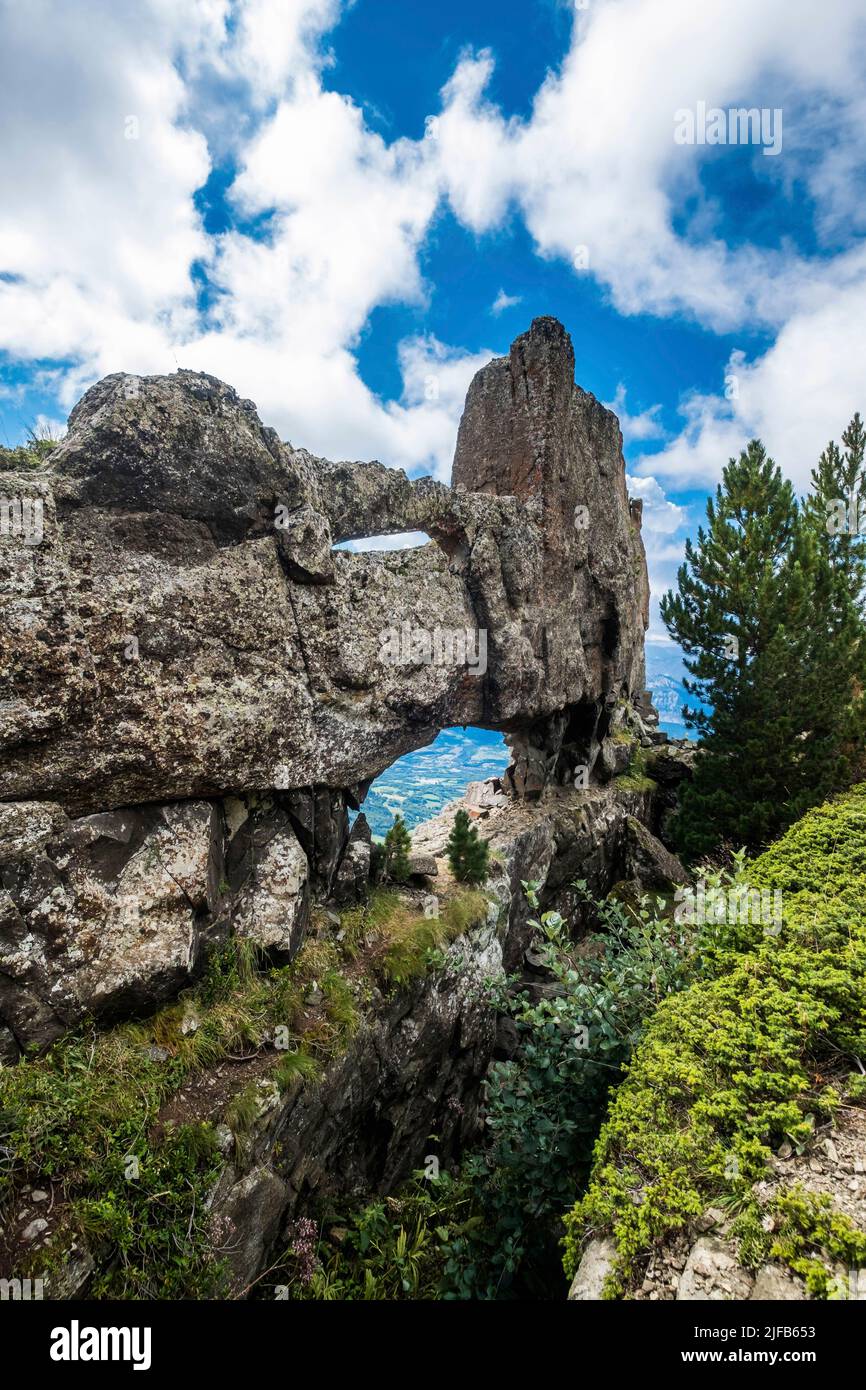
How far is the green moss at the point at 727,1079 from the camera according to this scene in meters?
3.55

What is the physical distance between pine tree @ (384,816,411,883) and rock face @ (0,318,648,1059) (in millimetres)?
903

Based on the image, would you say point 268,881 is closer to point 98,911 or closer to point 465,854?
point 98,911

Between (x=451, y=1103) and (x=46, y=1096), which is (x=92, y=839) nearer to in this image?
(x=46, y=1096)

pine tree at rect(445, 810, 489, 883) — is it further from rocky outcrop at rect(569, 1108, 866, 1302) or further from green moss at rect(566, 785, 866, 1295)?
rocky outcrop at rect(569, 1108, 866, 1302)

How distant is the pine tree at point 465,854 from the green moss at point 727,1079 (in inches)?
298

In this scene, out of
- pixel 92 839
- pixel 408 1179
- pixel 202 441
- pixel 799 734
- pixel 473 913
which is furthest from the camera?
pixel 799 734

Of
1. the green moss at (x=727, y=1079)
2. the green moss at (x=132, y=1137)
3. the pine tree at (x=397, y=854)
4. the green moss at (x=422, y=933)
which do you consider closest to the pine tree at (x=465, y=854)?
the green moss at (x=422, y=933)

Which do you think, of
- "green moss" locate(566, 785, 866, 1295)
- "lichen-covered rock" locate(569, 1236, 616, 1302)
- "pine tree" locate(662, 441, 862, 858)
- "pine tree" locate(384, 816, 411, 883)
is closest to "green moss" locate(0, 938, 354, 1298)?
"green moss" locate(566, 785, 866, 1295)

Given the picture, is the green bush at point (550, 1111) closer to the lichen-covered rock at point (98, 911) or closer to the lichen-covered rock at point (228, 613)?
the lichen-covered rock at point (98, 911)

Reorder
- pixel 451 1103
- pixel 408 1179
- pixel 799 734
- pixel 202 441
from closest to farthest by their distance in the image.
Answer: pixel 202 441, pixel 408 1179, pixel 451 1103, pixel 799 734
